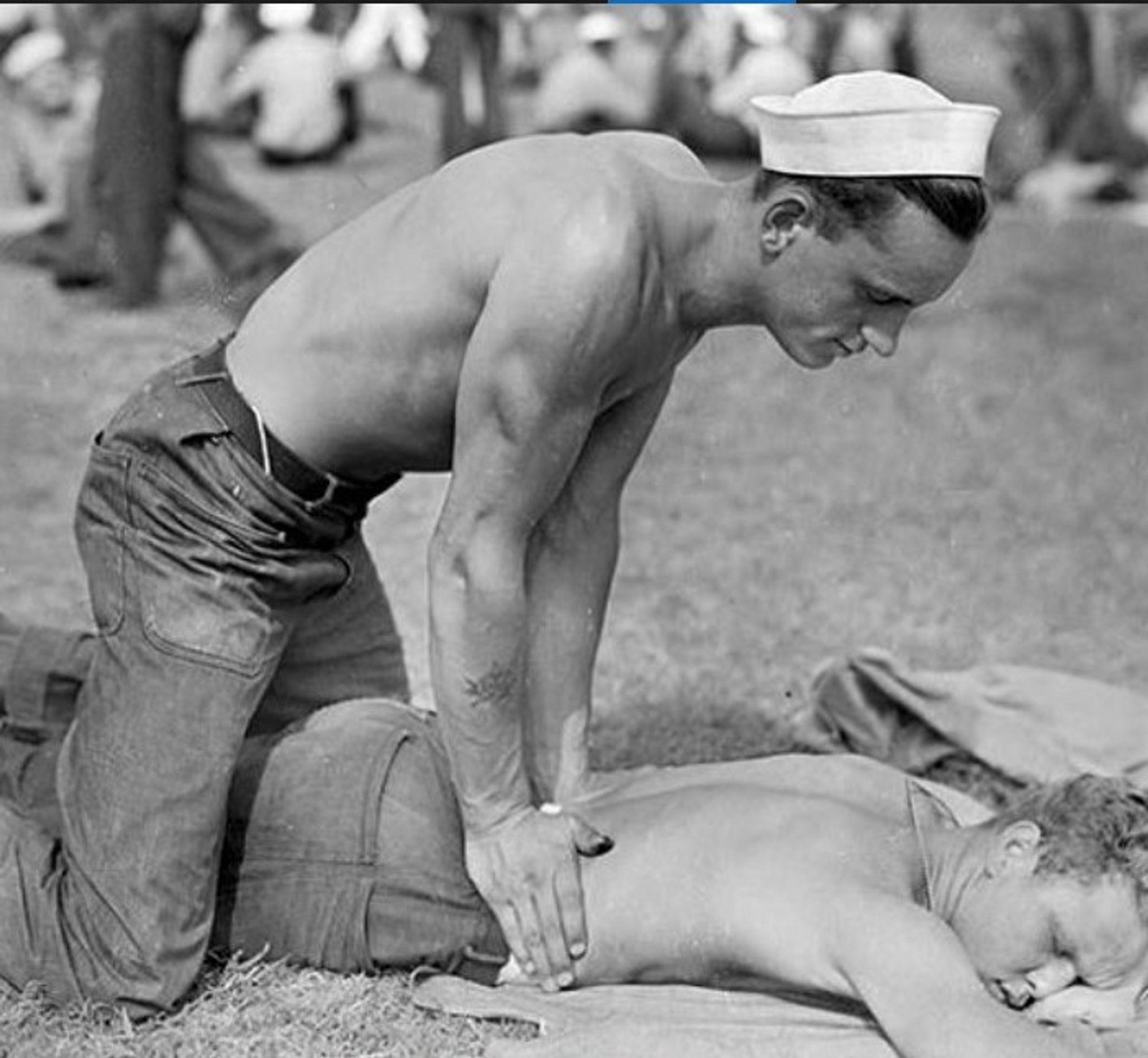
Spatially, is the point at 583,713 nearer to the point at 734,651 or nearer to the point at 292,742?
the point at 292,742

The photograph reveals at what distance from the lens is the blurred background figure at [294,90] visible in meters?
9.57

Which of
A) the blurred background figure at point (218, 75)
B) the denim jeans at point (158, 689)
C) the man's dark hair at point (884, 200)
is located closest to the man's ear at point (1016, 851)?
the man's dark hair at point (884, 200)

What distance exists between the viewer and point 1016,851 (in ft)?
8.41

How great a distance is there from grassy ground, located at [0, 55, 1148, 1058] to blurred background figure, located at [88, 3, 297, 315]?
0.17 meters

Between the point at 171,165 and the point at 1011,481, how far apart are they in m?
3.07

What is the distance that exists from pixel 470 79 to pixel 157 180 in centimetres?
193

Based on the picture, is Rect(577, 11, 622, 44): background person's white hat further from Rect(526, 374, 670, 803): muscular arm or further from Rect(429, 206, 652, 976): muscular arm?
Rect(429, 206, 652, 976): muscular arm

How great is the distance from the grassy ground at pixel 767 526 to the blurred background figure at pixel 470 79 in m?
1.45

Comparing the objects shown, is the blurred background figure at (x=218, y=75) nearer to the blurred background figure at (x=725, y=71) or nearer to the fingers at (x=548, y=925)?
the blurred background figure at (x=725, y=71)

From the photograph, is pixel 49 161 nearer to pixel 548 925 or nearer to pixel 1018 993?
pixel 548 925

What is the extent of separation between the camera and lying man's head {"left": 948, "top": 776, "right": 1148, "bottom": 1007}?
2486 millimetres

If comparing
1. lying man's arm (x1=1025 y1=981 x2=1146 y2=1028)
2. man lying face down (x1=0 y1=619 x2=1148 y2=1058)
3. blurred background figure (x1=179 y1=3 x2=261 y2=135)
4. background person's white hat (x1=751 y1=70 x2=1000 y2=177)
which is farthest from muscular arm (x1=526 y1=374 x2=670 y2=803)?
blurred background figure (x1=179 y1=3 x2=261 y2=135)

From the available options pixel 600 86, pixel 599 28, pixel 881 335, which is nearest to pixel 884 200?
pixel 881 335

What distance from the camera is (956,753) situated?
363 centimetres
